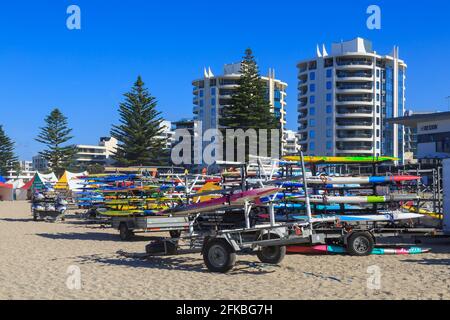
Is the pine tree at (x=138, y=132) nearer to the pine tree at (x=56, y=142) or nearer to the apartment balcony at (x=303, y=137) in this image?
A: the pine tree at (x=56, y=142)

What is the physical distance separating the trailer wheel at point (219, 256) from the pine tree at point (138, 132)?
5272cm

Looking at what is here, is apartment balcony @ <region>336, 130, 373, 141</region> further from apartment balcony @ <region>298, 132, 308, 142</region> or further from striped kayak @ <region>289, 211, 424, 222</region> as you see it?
striped kayak @ <region>289, 211, 424, 222</region>

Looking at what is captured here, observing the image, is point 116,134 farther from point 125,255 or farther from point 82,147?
point 82,147

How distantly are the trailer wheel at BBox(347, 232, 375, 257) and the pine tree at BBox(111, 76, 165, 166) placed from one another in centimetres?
5151

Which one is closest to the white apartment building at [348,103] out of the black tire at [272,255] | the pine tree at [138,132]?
Result: the pine tree at [138,132]

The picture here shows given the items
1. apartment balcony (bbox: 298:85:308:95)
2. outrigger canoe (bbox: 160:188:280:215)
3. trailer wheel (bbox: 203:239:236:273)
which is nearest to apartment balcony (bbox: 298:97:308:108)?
apartment balcony (bbox: 298:85:308:95)

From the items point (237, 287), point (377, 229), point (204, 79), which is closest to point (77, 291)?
point (237, 287)

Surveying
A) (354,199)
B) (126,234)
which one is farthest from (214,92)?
(354,199)

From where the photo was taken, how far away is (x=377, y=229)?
13.9 m

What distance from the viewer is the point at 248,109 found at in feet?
169

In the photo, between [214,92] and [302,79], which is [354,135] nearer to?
[302,79]

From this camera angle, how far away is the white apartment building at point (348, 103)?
103m

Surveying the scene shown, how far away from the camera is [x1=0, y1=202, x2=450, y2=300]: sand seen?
828 centimetres
